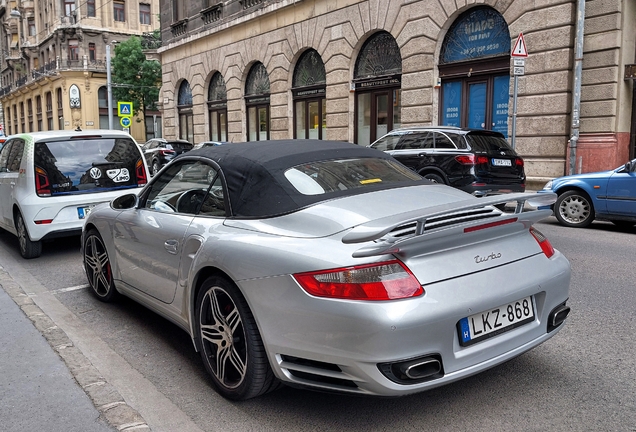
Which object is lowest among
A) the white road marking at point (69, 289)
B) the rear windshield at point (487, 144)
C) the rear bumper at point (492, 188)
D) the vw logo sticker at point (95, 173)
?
the white road marking at point (69, 289)

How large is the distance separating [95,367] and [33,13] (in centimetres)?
7217

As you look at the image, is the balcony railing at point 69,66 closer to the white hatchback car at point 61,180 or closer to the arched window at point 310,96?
the arched window at point 310,96

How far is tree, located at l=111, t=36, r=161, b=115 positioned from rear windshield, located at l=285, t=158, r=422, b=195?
46.4 m

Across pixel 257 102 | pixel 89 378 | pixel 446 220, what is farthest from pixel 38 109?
pixel 446 220

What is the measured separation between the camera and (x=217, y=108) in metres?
28.7

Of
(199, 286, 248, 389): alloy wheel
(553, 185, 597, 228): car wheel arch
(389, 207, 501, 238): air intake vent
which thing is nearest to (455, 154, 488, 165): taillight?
(553, 185, 597, 228): car wheel arch

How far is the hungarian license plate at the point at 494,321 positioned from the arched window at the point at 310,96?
19.3m

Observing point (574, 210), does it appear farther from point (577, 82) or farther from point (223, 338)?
point (223, 338)

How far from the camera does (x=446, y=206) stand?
303 centimetres

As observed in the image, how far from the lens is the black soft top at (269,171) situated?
3.38 m

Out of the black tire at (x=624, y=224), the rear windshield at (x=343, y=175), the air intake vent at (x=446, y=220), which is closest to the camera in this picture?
the air intake vent at (x=446, y=220)

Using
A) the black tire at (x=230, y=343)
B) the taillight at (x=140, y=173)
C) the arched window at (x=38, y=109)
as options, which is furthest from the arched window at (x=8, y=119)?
the black tire at (x=230, y=343)

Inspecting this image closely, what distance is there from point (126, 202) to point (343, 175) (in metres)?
2.08

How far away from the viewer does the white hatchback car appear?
733cm
